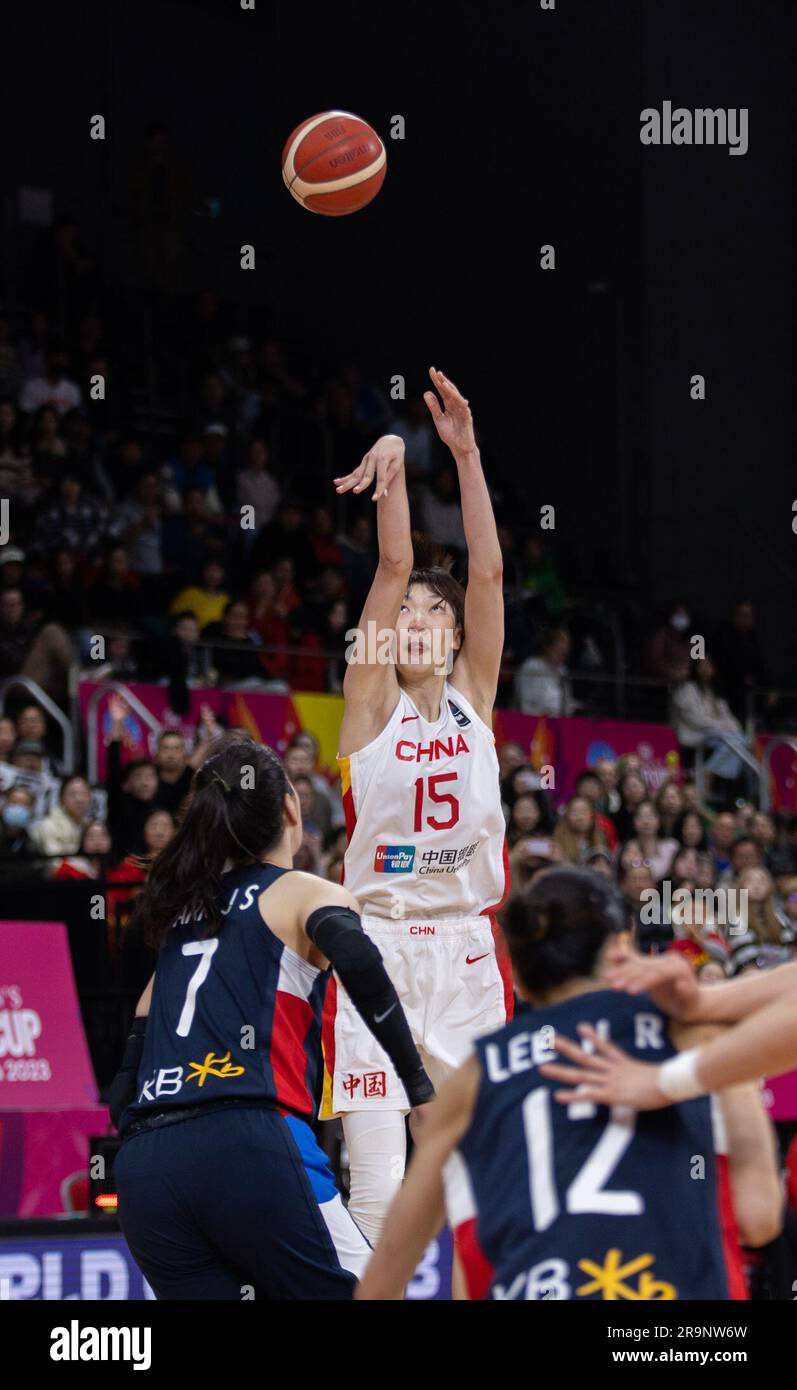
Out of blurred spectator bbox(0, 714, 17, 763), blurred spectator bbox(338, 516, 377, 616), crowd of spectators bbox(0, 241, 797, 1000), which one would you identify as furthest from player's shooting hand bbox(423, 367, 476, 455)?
blurred spectator bbox(338, 516, 377, 616)

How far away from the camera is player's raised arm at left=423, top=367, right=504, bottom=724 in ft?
20.5

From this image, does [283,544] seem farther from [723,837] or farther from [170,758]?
[170,758]

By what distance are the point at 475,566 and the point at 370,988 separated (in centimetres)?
235

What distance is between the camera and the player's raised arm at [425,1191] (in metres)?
3.31

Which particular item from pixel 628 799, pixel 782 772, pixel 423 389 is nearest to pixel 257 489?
pixel 423 389

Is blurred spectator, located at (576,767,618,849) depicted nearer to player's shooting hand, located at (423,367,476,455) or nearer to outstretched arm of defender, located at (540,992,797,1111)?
player's shooting hand, located at (423,367,476,455)

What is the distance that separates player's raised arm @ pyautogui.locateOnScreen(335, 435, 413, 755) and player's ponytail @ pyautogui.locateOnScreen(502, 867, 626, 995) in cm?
285

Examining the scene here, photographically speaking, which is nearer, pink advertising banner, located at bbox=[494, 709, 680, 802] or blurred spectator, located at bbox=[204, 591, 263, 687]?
blurred spectator, located at bbox=[204, 591, 263, 687]

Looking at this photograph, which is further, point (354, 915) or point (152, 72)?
point (152, 72)

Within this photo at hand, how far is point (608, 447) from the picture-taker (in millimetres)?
20484

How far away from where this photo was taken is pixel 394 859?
6254mm
